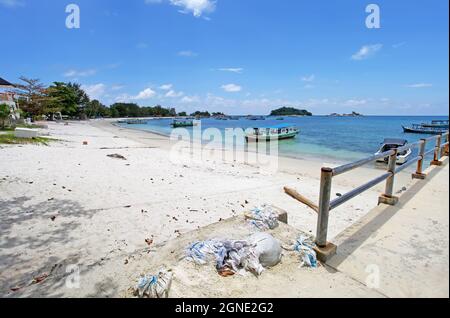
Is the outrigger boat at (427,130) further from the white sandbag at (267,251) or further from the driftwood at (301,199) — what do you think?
the white sandbag at (267,251)

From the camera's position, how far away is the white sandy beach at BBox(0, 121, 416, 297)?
3652 mm

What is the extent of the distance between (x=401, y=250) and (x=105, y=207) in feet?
17.8

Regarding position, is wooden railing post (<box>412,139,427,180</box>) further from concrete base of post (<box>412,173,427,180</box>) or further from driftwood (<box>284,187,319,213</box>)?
driftwood (<box>284,187,319,213</box>)

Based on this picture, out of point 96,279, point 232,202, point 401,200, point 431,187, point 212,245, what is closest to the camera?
point 96,279

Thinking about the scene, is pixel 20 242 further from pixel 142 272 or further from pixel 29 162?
pixel 29 162

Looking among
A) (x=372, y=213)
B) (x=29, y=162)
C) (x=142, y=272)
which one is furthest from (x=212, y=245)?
(x=29, y=162)

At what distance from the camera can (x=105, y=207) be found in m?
5.68

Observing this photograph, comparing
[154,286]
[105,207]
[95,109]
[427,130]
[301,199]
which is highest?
[95,109]

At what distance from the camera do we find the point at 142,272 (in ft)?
8.93

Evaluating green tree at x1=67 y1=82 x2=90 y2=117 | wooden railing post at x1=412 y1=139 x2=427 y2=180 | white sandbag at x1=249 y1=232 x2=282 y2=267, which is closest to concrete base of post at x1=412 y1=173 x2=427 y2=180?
wooden railing post at x1=412 y1=139 x2=427 y2=180

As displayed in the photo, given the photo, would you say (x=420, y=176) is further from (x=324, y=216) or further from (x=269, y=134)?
(x=269, y=134)

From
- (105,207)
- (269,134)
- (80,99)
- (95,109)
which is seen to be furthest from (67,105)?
(105,207)
